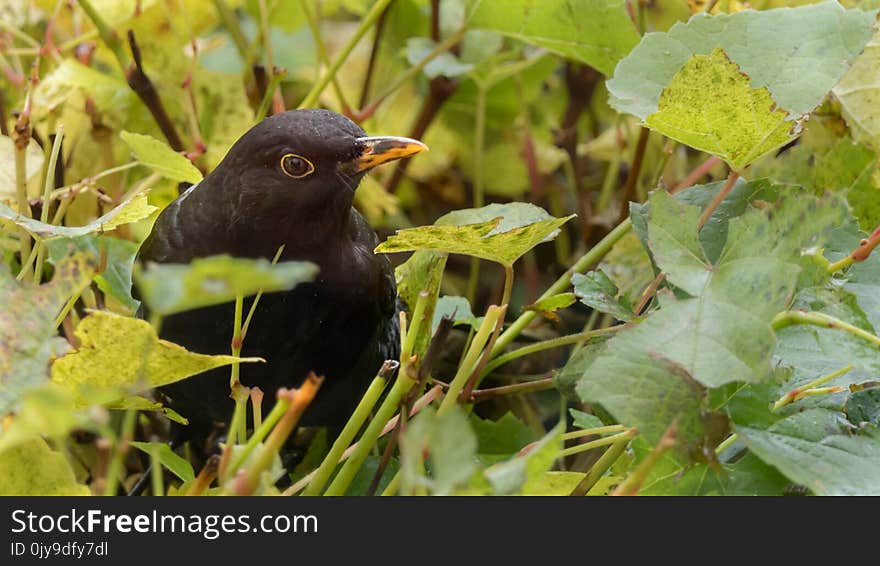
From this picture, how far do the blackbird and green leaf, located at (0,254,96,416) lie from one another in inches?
15.2

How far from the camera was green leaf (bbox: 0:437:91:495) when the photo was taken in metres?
0.88

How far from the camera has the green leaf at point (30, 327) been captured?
2.77ft

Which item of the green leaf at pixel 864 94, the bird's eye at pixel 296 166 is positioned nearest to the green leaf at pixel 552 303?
the bird's eye at pixel 296 166

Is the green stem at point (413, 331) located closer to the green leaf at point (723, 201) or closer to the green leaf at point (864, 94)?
the green leaf at point (723, 201)

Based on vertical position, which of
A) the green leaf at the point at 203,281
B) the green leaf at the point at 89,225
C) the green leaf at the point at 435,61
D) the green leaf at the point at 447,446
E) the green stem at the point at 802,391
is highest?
the green leaf at the point at 203,281

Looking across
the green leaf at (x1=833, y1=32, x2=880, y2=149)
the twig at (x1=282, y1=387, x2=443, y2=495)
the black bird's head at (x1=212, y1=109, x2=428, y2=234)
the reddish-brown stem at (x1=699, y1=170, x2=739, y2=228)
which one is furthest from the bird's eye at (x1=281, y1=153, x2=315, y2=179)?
the green leaf at (x1=833, y1=32, x2=880, y2=149)

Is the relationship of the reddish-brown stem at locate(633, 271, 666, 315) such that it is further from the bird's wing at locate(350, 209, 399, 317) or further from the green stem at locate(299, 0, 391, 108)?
the green stem at locate(299, 0, 391, 108)

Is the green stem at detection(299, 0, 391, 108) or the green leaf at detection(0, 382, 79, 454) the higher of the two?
the green leaf at detection(0, 382, 79, 454)

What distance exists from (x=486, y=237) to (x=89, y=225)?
0.37 meters

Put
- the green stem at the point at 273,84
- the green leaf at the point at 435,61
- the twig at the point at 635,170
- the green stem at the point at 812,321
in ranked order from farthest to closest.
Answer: the green leaf at the point at 435,61 → the twig at the point at 635,170 → the green stem at the point at 273,84 → the green stem at the point at 812,321

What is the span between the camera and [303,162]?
1272 millimetres

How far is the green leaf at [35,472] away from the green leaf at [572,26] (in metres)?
0.90

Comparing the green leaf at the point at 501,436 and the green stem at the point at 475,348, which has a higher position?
the green stem at the point at 475,348

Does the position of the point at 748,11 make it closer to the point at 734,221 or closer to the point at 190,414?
the point at 734,221
